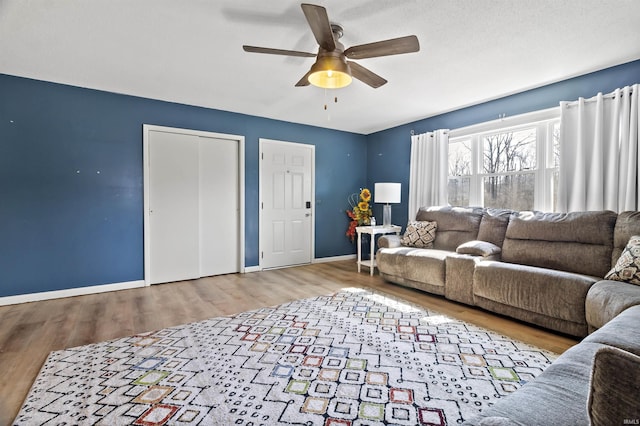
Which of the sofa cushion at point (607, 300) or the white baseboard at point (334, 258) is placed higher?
the sofa cushion at point (607, 300)

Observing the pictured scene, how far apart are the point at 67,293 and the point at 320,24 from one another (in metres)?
3.94

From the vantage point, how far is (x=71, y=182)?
356 centimetres

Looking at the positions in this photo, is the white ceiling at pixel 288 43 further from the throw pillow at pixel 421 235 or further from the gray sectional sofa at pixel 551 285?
the throw pillow at pixel 421 235

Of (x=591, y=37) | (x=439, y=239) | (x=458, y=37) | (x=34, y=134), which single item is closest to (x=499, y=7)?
(x=458, y=37)

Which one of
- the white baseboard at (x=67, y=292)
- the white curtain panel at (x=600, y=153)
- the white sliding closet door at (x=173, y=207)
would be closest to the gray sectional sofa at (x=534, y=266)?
the white curtain panel at (x=600, y=153)

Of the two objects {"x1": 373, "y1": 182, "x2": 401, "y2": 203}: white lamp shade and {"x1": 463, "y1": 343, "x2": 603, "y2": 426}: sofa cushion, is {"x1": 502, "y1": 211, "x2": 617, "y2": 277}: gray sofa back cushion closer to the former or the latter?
Result: {"x1": 373, "y1": 182, "x2": 401, "y2": 203}: white lamp shade

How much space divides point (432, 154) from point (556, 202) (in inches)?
67.8

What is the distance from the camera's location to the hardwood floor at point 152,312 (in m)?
A: 2.16

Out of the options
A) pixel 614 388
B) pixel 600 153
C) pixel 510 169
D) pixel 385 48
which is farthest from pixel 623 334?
pixel 510 169

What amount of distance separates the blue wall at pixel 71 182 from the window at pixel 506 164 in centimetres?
377

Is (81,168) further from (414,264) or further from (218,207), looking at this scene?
(414,264)

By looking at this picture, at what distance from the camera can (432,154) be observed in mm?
4688

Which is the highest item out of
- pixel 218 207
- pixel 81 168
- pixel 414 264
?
pixel 81 168

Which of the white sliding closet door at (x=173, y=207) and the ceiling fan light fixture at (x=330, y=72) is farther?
the white sliding closet door at (x=173, y=207)
